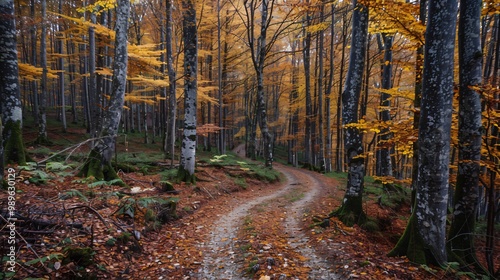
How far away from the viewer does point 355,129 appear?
6617mm

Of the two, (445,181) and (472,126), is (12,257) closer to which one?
(445,181)

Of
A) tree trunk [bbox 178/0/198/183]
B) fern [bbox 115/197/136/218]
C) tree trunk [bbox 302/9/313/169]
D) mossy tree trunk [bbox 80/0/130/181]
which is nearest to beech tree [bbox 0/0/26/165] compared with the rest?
mossy tree trunk [bbox 80/0/130/181]

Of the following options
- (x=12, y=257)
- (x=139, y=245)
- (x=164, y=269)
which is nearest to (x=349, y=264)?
(x=164, y=269)

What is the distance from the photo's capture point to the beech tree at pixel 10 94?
22.8 ft

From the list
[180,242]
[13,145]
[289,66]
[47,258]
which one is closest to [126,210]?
[180,242]

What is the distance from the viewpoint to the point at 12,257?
122 inches

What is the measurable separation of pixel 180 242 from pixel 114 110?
17.4 ft

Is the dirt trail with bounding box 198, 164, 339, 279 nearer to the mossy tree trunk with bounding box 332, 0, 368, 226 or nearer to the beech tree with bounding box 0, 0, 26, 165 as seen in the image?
the mossy tree trunk with bounding box 332, 0, 368, 226

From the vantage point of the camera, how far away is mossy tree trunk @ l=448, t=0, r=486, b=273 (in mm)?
5223

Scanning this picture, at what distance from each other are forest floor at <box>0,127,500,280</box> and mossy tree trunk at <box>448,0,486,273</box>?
146 centimetres

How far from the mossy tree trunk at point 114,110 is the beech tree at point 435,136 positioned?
330 inches

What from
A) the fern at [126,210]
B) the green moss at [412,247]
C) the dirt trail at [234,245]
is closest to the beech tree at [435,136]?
the green moss at [412,247]

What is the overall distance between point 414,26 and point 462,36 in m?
1.23

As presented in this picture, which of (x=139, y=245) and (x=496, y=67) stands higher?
(x=496, y=67)
